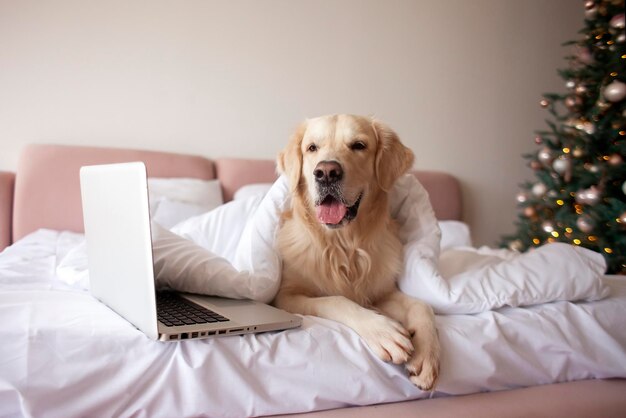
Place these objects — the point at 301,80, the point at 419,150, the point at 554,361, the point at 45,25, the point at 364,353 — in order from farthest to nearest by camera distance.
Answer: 1. the point at 419,150
2. the point at 301,80
3. the point at 45,25
4. the point at 554,361
5. the point at 364,353

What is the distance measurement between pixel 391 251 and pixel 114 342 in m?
0.92

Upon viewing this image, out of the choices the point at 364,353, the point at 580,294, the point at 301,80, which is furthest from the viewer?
the point at 301,80

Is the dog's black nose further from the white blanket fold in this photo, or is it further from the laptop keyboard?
the laptop keyboard

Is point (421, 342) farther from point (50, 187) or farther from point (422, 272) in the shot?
point (50, 187)

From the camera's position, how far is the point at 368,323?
3.77 ft

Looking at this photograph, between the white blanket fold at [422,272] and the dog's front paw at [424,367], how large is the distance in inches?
10.6

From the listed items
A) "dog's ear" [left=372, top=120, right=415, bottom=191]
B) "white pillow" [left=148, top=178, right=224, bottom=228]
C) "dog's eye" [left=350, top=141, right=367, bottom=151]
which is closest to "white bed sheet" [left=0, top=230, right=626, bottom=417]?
"dog's ear" [left=372, top=120, right=415, bottom=191]

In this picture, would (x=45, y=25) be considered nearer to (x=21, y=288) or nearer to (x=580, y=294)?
(x=21, y=288)

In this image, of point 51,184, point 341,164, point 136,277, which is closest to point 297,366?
point 136,277

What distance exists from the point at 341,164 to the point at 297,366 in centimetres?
68

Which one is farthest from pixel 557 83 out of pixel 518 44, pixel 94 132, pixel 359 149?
pixel 94 132

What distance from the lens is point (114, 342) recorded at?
3.12 feet

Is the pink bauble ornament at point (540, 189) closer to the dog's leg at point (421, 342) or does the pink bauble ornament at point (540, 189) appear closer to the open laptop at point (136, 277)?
the dog's leg at point (421, 342)

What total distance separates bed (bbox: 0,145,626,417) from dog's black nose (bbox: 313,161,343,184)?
0.44 metres
